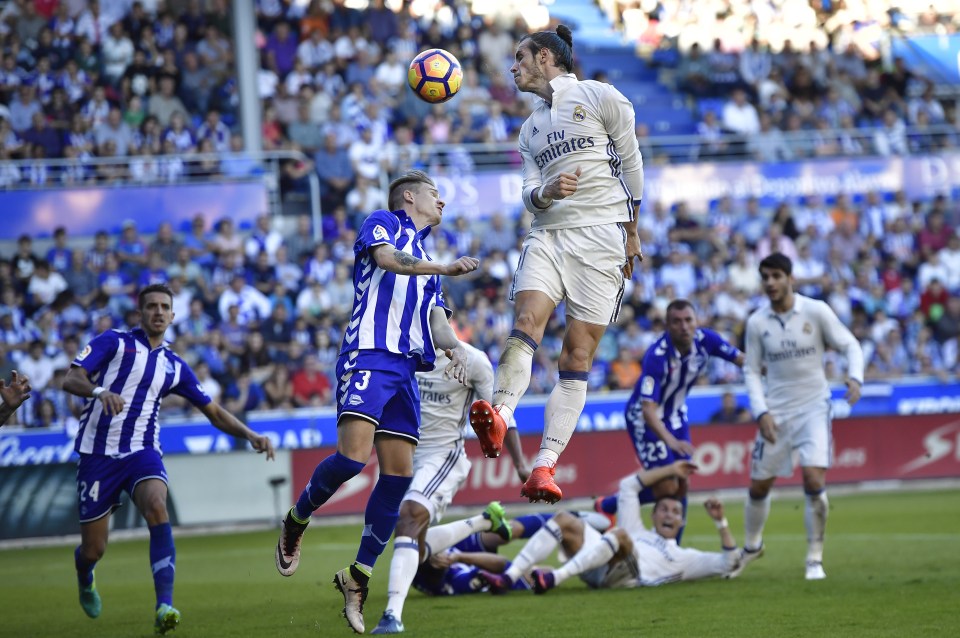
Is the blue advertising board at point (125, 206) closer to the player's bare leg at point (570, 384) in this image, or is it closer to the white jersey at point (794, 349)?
the white jersey at point (794, 349)

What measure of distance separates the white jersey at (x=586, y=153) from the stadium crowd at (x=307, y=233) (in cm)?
1095

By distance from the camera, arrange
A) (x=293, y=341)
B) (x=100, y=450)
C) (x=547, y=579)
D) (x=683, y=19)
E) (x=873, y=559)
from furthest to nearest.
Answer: (x=683, y=19)
(x=293, y=341)
(x=873, y=559)
(x=547, y=579)
(x=100, y=450)

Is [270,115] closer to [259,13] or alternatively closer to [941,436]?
[259,13]

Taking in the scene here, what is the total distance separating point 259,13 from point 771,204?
10.6 m

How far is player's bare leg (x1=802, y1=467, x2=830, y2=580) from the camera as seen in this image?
10945mm

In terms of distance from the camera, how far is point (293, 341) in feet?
66.6

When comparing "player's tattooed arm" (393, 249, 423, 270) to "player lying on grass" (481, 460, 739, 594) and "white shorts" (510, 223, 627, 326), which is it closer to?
"white shorts" (510, 223, 627, 326)

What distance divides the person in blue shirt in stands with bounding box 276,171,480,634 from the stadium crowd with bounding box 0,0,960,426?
10.5 meters

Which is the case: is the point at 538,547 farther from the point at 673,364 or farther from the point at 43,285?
the point at 43,285

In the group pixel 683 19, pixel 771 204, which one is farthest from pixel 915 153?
pixel 683 19

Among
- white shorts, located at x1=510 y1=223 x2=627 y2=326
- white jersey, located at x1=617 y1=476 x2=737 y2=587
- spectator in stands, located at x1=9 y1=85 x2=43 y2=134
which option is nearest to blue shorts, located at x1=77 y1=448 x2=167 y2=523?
white shorts, located at x1=510 y1=223 x2=627 y2=326

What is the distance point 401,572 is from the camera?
8711 mm

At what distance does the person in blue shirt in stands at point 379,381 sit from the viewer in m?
7.82

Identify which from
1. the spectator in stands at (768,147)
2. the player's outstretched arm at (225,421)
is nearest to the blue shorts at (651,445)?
the player's outstretched arm at (225,421)
